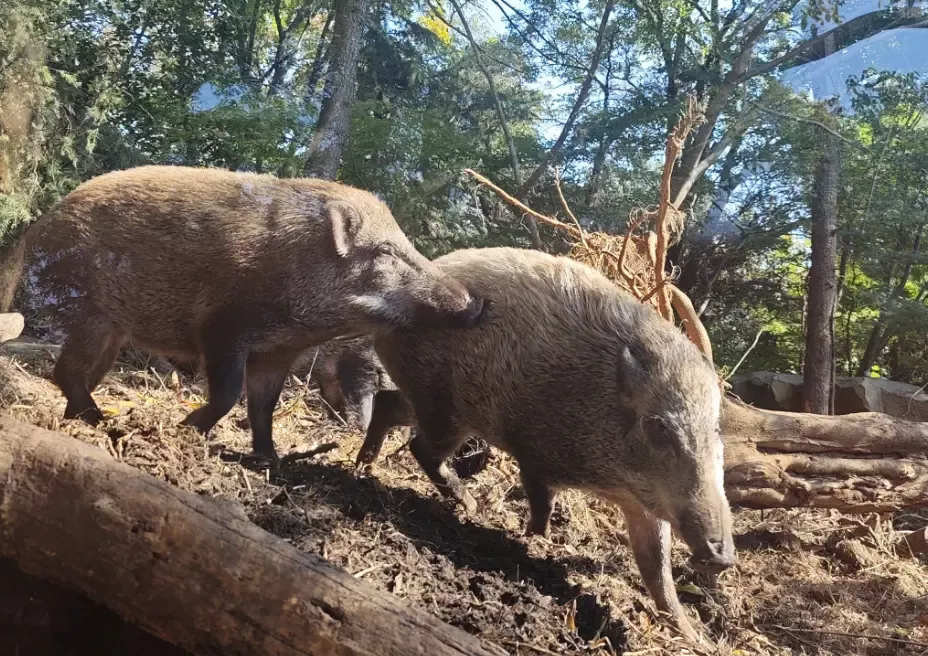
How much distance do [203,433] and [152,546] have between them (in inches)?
35.6

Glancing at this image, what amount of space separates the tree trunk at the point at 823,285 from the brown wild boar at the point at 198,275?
3.69m

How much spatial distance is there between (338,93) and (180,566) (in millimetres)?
3372

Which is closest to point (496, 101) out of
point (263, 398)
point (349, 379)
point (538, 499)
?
point (349, 379)

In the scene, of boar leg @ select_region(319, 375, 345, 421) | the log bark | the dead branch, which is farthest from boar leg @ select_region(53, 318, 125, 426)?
the log bark

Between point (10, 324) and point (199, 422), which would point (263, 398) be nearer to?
point (199, 422)

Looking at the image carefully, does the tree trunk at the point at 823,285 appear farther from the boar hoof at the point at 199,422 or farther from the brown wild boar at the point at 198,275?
the boar hoof at the point at 199,422

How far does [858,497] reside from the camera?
14.2 feet

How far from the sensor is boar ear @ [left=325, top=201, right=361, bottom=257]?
321 centimetres

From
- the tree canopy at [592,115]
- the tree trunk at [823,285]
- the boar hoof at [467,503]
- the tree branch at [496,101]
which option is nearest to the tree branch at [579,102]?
the tree canopy at [592,115]

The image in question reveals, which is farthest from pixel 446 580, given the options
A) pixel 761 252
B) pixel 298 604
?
pixel 761 252

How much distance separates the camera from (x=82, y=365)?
3.04 meters

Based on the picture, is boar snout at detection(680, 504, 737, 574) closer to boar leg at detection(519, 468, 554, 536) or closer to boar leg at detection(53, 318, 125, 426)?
boar leg at detection(519, 468, 554, 536)

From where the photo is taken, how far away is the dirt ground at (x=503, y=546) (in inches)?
96.9

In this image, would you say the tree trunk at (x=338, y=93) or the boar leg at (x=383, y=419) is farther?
the tree trunk at (x=338, y=93)
